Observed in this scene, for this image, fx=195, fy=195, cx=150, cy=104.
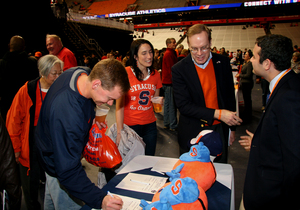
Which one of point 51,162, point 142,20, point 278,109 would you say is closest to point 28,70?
point 51,162

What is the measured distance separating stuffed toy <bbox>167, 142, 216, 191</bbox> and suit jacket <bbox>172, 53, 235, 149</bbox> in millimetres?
505

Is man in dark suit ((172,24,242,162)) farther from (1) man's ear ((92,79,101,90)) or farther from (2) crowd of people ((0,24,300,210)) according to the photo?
(1) man's ear ((92,79,101,90))

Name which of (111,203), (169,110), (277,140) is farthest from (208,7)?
(111,203)

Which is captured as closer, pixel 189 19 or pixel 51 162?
pixel 51 162

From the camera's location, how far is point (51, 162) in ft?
4.16

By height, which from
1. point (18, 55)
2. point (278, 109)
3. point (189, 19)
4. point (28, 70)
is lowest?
point (278, 109)

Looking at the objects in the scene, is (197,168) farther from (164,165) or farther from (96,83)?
(96,83)

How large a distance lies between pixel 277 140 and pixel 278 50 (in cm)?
52

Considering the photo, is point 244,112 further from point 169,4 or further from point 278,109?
point 169,4

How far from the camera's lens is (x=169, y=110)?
4.42m

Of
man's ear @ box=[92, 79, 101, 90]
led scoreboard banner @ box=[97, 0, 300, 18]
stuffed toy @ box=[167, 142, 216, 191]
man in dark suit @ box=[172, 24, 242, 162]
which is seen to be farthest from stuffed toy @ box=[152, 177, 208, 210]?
led scoreboard banner @ box=[97, 0, 300, 18]

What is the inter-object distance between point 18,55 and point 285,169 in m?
3.19

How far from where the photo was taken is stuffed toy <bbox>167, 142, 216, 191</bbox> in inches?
44.3

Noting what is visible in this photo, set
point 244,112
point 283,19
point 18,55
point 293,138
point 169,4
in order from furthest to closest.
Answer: point 169,4
point 283,19
point 244,112
point 18,55
point 293,138
